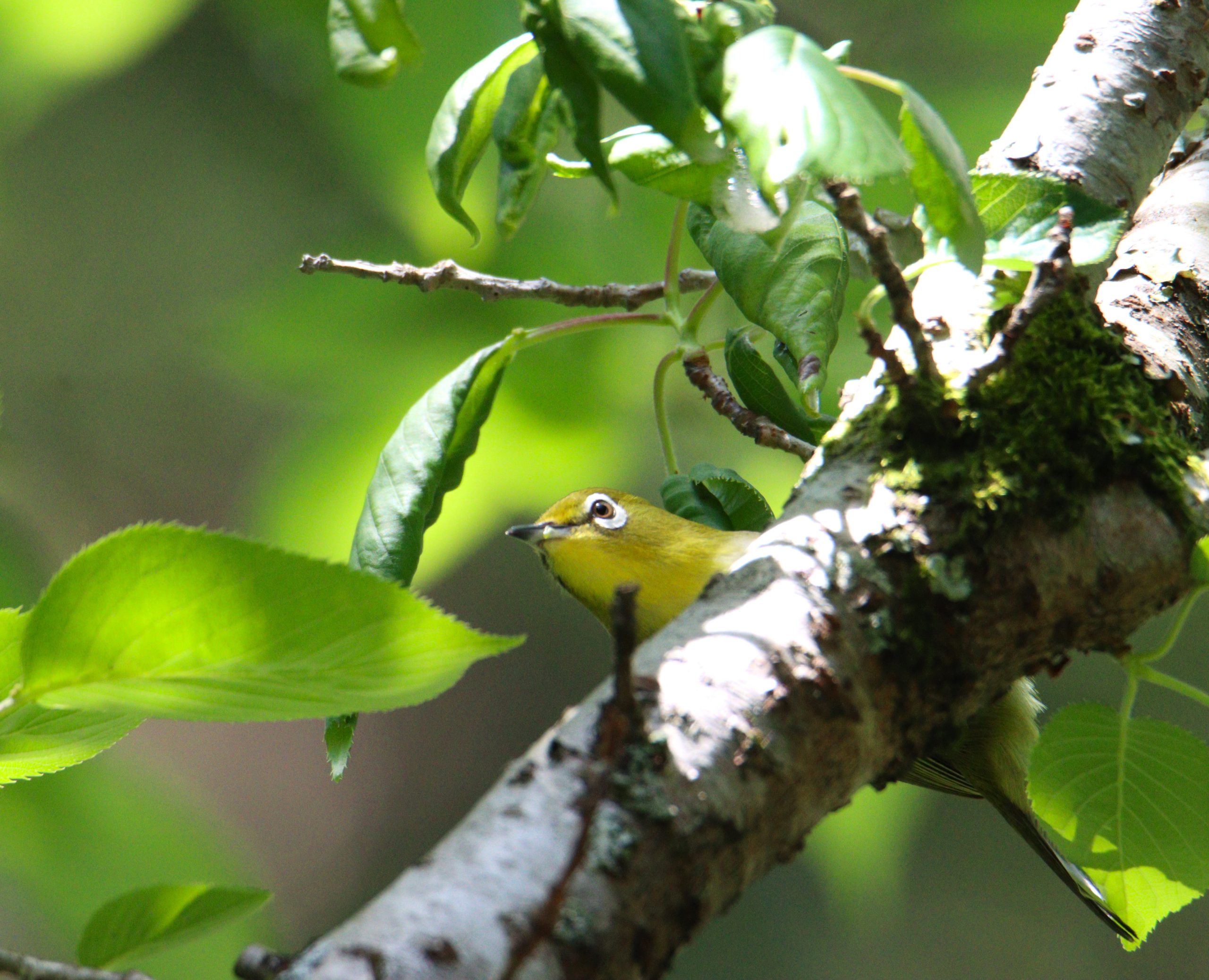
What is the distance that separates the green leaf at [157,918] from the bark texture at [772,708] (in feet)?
0.57

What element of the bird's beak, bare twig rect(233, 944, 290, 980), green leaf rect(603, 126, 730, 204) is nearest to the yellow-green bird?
the bird's beak

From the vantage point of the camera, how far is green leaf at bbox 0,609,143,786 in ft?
3.19

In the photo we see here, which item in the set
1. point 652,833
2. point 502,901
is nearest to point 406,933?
point 502,901

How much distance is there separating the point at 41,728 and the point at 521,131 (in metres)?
0.80

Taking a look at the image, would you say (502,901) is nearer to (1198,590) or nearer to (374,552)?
(374,552)

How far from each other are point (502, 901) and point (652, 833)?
0.13m

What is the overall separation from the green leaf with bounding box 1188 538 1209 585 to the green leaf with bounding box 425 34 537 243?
2.94 feet

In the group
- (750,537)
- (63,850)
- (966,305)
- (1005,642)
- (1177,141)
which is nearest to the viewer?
(1005,642)

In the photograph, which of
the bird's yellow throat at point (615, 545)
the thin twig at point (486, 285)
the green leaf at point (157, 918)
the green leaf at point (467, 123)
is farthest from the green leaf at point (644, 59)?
the bird's yellow throat at point (615, 545)

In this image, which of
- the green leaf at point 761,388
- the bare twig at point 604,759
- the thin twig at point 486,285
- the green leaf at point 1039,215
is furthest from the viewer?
the thin twig at point 486,285

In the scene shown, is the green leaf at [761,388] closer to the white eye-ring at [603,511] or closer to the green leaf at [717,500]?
the green leaf at [717,500]

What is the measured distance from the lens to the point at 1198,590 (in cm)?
109

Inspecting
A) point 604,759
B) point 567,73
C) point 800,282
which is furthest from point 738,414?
point 604,759

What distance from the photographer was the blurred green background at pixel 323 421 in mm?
2613
